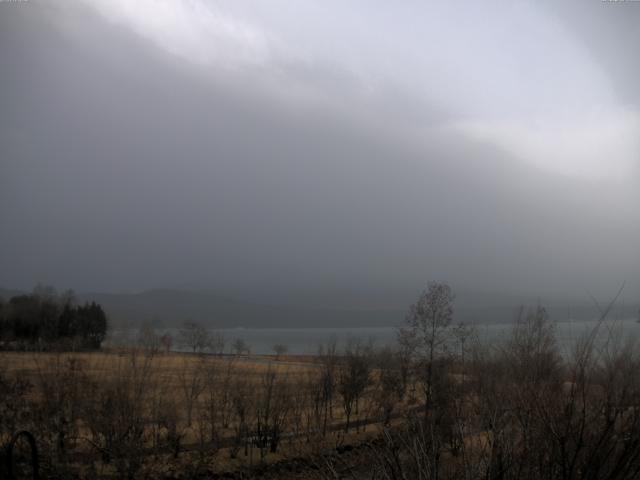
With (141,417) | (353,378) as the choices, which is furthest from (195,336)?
(141,417)

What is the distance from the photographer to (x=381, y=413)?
34156 mm

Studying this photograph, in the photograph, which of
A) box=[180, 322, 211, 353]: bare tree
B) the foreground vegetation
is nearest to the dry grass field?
the foreground vegetation

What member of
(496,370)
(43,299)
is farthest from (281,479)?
(43,299)

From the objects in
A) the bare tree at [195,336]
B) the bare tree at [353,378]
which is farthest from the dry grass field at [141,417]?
the bare tree at [195,336]

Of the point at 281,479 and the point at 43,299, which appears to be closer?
the point at 281,479

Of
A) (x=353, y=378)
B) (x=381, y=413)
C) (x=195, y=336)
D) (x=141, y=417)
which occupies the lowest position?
(x=195, y=336)

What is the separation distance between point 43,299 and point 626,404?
Result: 126 m

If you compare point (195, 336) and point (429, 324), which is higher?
point (429, 324)

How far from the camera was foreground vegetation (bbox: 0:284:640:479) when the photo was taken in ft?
20.5

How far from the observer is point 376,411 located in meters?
32.8

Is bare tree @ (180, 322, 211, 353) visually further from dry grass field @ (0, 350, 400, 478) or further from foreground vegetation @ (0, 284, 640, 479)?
dry grass field @ (0, 350, 400, 478)

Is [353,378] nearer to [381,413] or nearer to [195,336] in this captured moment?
[381,413]

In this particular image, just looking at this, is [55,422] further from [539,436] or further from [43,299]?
[43,299]

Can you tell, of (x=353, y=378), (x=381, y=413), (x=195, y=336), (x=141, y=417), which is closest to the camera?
(x=141, y=417)
